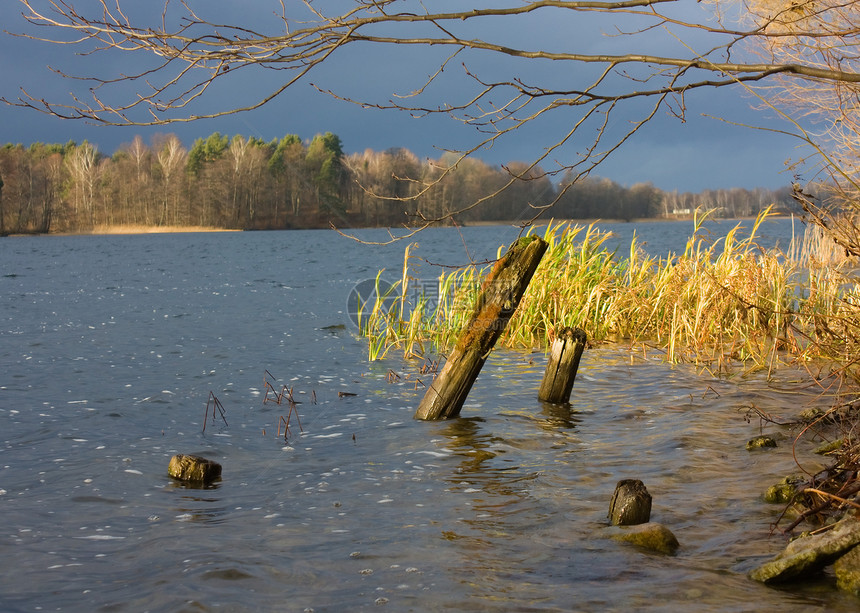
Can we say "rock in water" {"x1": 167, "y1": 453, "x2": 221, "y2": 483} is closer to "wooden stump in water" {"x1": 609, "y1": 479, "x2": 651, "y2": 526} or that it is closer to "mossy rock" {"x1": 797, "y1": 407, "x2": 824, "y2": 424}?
"wooden stump in water" {"x1": 609, "y1": 479, "x2": 651, "y2": 526}

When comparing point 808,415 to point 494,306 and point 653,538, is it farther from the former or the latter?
point 653,538

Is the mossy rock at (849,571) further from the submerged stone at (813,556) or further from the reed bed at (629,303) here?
the reed bed at (629,303)

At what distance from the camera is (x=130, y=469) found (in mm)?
6020

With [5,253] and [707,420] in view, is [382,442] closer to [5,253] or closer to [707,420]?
[707,420]

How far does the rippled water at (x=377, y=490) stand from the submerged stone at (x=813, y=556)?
0.10m

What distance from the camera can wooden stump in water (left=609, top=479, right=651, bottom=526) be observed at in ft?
13.9

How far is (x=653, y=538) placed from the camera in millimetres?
3922

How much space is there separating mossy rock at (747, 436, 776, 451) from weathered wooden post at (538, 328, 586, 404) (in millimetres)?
2101

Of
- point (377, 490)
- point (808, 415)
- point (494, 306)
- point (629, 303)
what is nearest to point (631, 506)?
point (377, 490)

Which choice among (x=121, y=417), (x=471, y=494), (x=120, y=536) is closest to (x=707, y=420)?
(x=471, y=494)

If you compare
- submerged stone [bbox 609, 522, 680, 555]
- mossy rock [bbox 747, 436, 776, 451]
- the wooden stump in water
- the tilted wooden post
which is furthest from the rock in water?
mossy rock [bbox 747, 436, 776, 451]

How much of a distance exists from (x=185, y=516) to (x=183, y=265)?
115 ft

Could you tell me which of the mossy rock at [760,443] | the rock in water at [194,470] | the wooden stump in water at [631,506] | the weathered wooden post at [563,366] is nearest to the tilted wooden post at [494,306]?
the weathered wooden post at [563,366]

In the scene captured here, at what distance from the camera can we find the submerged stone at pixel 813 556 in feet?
11.1
